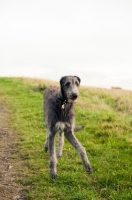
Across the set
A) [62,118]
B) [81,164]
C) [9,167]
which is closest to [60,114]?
[62,118]

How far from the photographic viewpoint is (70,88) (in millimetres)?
6934

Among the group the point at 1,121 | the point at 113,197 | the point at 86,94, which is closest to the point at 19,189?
the point at 113,197

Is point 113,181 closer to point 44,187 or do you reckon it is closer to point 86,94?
point 44,187

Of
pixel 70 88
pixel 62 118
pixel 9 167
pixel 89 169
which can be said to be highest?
pixel 70 88

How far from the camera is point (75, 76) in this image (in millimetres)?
7504

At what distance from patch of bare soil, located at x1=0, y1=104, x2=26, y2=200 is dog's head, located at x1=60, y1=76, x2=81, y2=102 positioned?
2288 mm

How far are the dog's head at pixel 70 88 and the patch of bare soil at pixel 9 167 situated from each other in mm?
2288

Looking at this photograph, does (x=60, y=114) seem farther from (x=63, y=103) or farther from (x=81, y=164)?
(x=81, y=164)

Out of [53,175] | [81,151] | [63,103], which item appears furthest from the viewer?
[63,103]

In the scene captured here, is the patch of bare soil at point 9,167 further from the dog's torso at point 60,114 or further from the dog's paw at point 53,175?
the dog's torso at point 60,114

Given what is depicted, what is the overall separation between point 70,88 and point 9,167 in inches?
109

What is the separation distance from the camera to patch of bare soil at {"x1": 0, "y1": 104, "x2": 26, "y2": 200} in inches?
248

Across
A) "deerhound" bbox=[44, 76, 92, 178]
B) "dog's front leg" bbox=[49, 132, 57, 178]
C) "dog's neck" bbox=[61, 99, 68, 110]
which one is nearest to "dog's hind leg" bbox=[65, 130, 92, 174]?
"deerhound" bbox=[44, 76, 92, 178]

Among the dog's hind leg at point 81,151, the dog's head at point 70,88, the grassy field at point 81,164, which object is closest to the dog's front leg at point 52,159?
the grassy field at point 81,164
